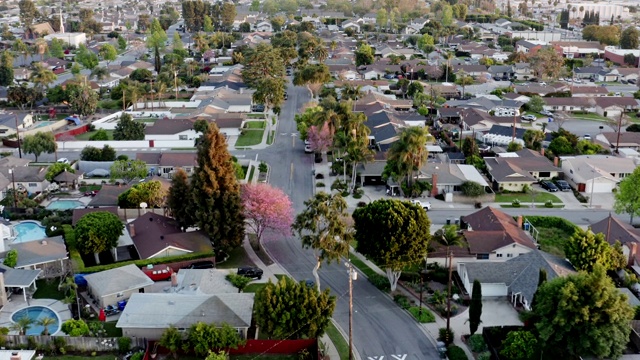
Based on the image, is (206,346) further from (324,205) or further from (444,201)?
(444,201)

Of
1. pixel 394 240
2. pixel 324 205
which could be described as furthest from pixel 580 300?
pixel 324 205

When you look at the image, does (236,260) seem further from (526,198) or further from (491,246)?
(526,198)

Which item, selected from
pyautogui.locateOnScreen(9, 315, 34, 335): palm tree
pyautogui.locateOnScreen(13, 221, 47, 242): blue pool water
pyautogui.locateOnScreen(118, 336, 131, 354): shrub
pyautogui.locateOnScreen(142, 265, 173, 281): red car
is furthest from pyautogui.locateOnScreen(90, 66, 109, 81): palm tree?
pyautogui.locateOnScreen(118, 336, 131, 354): shrub

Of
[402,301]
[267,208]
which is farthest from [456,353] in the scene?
[267,208]

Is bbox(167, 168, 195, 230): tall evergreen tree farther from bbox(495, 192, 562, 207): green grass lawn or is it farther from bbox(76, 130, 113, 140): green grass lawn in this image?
bbox(76, 130, 113, 140): green grass lawn

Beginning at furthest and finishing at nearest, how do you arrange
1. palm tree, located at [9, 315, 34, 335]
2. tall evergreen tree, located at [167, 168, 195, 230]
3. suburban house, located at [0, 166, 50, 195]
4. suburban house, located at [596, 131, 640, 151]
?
suburban house, located at [596, 131, 640, 151], suburban house, located at [0, 166, 50, 195], tall evergreen tree, located at [167, 168, 195, 230], palm tree, located at [9, 315, 34, 335]

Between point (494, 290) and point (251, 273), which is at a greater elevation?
point (494, 290)
